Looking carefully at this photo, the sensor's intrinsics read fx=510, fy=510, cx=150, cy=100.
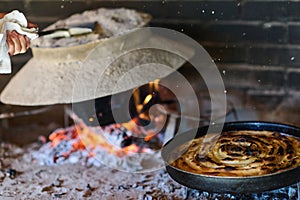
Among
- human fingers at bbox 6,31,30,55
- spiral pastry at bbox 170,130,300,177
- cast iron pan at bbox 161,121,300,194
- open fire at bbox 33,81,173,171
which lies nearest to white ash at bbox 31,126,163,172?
open fire at bbox 33,81,173,171

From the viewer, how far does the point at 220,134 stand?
156 cm

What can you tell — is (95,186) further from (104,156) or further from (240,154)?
(240,154)

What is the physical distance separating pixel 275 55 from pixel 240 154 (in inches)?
30.8

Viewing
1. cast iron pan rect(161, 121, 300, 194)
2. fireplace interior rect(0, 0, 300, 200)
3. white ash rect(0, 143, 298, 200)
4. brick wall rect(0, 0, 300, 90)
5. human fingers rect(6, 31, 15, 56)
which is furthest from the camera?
brick wall rect(0, 0, 300, 90)

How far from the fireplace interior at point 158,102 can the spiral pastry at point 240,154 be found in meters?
0.23

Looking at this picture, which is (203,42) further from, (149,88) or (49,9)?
(49,9)

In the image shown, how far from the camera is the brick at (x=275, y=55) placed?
2045 mm

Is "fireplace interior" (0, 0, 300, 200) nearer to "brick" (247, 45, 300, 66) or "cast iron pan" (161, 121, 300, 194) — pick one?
"brick" (247, 45, 300, 66)

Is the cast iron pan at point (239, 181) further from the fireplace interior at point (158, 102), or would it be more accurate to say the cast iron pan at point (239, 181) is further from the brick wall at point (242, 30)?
the brick wall at point (242, 30)

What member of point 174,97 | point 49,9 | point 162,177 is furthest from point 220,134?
point 49,9

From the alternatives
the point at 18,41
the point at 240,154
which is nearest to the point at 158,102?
the point at 240,154

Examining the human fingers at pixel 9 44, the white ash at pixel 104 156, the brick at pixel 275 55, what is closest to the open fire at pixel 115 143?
the white ash at pixel 104 156

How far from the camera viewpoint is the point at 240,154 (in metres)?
1.41

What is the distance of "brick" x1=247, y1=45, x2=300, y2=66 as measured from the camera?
2.04 metres
